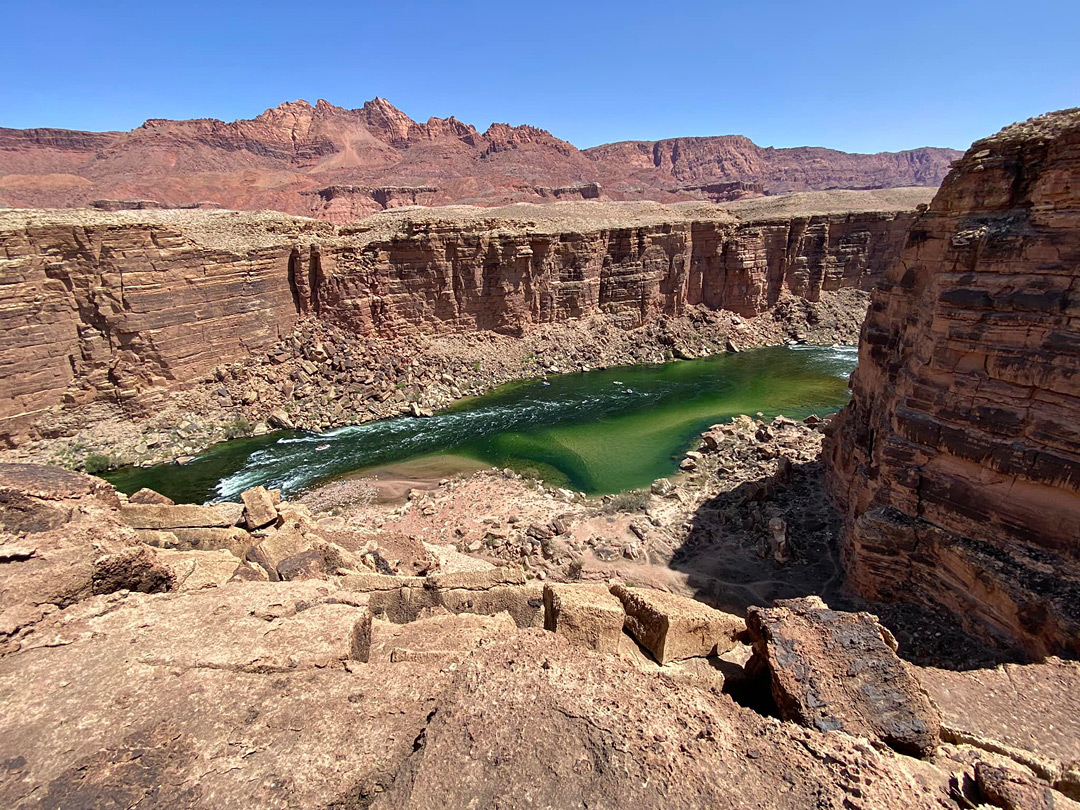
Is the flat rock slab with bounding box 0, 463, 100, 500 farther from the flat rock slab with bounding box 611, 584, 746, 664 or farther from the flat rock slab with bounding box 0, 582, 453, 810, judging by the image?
the flat rock slab with bounding box 611, 584, 746, 664

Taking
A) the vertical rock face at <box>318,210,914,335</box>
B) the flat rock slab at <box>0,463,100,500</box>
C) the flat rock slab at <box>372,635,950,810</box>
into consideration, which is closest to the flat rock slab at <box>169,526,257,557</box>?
the flat rock slab at <box>0,463,100,500</box>

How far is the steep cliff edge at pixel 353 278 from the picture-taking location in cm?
2020

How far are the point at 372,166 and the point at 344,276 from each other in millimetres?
74209

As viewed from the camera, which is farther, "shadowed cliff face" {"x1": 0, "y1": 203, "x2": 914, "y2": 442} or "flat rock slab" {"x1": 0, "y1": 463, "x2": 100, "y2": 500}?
"shadowed cliff face" {"x1": 0, "y1": 203, "x2": 914, "y2": 442}

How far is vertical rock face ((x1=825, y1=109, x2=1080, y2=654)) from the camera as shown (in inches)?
336

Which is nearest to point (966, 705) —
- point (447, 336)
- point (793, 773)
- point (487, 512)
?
point (793, 773)

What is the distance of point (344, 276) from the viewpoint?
28.8 meters

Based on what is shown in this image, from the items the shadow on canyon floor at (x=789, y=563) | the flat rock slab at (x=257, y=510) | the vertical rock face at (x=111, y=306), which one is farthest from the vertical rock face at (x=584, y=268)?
the shadow on canyon floor at (x=789, y=563)

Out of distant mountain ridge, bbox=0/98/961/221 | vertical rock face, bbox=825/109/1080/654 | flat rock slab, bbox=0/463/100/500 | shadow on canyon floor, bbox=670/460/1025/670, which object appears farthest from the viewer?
distant mountain ridge, bbox=0/98/961/221

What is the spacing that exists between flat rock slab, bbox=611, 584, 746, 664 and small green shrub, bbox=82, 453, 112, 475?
21.9 m

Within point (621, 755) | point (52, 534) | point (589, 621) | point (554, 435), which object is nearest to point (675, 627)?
point (589, 621)

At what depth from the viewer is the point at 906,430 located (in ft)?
34.2

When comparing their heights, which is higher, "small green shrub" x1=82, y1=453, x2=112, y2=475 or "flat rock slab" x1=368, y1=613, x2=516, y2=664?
"flat rock slab" x1=368, y1=613, x2=516, y2=664

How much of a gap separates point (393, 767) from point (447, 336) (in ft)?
98.1
